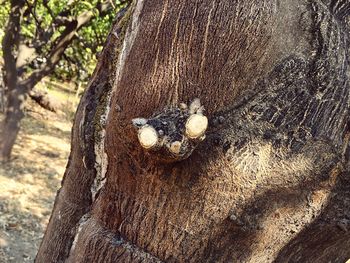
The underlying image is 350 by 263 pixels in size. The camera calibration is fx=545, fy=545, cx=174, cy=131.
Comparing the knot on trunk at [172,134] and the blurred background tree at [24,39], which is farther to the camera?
the blurred background tree at [24,39]

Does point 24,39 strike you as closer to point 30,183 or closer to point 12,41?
point 12,41

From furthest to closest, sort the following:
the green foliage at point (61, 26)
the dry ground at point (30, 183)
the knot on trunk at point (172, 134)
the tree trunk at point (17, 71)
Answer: the tree trunk at point (17, 71) → the green foliage at point (61, 26) → the dry ground at point (30, 183) → the knot on trunk at point (172, 134)

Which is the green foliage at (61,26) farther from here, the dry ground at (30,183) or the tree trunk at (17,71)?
the dry ground at (30,183)

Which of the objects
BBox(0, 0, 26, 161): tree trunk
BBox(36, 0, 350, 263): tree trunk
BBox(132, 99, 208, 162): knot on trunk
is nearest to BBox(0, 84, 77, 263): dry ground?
BBox(0, 0, 26, 161): tree trunk

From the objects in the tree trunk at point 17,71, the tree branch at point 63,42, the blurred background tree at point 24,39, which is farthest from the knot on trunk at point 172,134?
the tree trunk at point 17,71

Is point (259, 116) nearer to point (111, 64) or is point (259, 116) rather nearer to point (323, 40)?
point (323, 40)

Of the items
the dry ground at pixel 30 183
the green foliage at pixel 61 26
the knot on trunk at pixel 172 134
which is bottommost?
the dry ground at pixel 30 183
